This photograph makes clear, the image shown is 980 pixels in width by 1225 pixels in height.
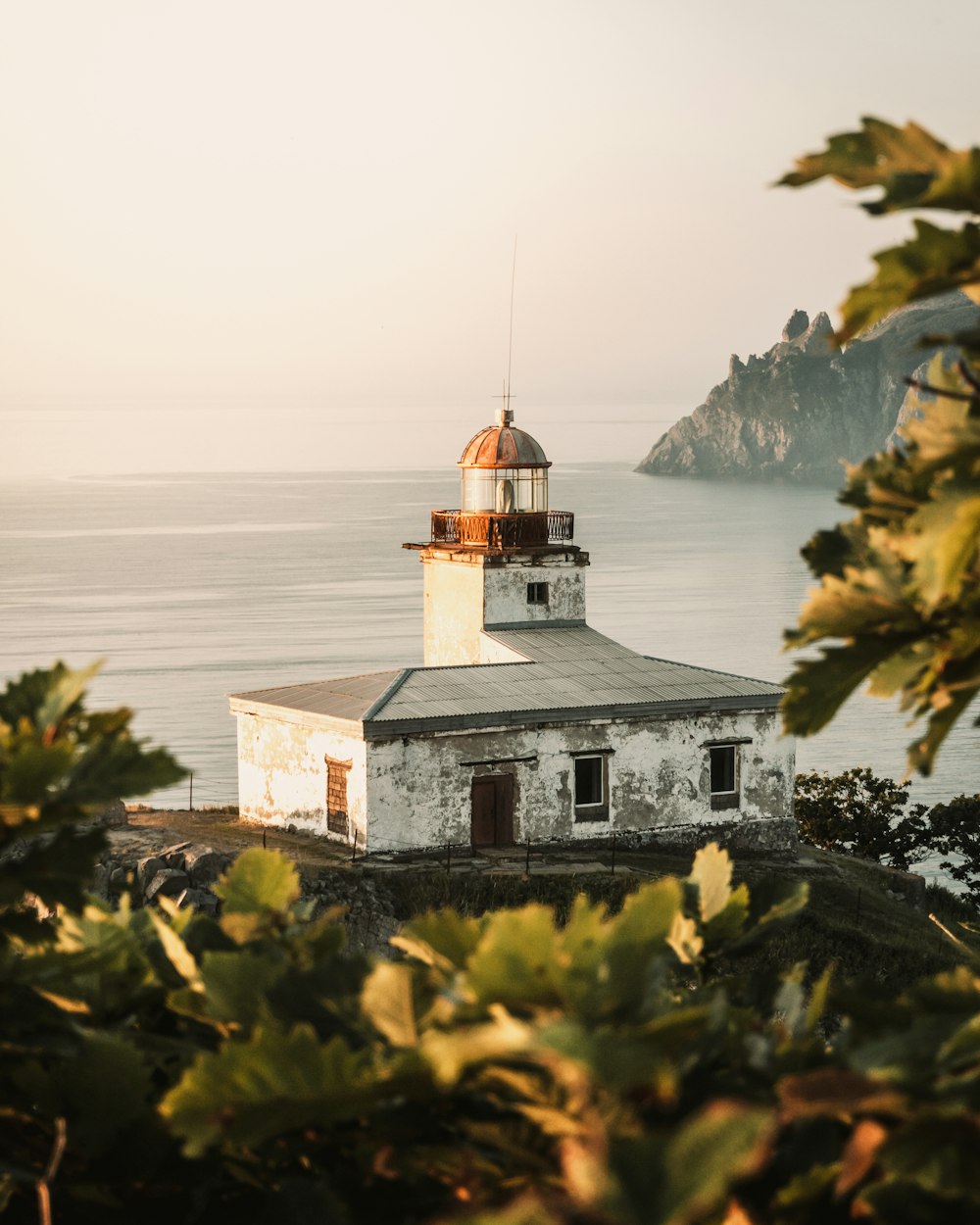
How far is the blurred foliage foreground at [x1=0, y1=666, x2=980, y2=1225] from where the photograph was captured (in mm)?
1930

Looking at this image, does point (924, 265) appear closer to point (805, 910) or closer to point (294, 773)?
point (805, 910)

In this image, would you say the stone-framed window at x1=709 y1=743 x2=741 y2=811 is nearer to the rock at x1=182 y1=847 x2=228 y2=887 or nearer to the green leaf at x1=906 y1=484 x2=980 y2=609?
the rock at x1=182 y1=847 x2=228 y2=887

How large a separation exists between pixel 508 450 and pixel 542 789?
9.15 meters

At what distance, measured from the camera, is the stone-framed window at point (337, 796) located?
92.5ft

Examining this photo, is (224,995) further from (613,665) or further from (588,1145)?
(613,665)

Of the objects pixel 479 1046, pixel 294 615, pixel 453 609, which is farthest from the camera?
pixel 294 615

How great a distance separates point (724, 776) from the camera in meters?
30.5

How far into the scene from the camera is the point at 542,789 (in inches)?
1137

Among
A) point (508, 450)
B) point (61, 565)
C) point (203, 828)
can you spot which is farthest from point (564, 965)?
point (61, 565)

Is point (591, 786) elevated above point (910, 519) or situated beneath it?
situated beneath

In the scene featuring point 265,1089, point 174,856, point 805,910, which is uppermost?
Result: point 265,1089

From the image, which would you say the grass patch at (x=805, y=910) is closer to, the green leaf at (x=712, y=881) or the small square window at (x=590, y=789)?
the small square window at (x=590, y=789)

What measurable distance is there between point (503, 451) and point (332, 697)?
7.97 meters

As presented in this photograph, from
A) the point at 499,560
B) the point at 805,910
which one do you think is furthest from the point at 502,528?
the point at 805,910
